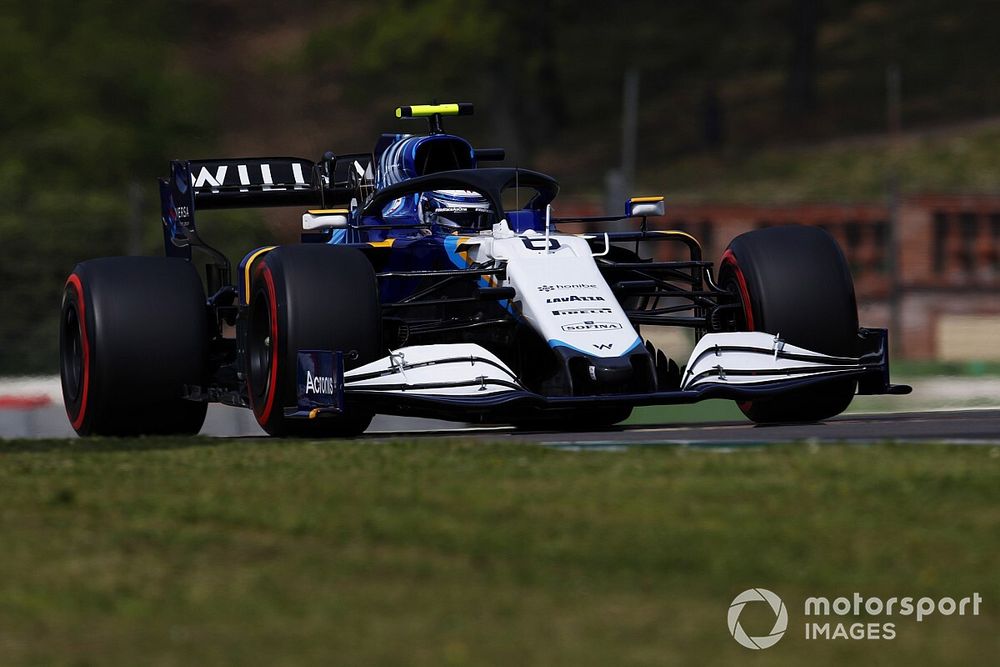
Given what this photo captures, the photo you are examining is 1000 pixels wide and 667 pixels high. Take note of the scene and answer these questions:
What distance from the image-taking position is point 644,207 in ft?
41.2

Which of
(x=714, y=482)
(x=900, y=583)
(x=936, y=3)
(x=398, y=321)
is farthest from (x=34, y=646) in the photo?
(x=936, y=3)

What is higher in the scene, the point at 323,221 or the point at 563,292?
the point at 323,221

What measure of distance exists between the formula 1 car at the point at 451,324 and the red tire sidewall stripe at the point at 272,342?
0.06ft

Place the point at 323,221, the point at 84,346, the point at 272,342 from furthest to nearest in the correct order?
the point at 323,221 → the point at 84,346 → the point at 272,342

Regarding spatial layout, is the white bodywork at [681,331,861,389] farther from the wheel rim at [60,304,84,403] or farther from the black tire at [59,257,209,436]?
the wheel rim at [60,304,84,403]

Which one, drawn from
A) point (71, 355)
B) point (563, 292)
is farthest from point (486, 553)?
point (71, 355)

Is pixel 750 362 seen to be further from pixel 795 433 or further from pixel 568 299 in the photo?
pixel 568 299

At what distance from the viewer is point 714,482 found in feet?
24.9

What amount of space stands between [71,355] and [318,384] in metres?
2.78

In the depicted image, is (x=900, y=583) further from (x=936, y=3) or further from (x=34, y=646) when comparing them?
(x=936, y=3)

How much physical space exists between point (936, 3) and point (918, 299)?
1171 inches

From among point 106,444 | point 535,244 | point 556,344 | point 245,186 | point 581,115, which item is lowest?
point 106,444

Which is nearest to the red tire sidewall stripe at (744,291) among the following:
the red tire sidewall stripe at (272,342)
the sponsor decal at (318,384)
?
the sponsor decal at (318,384)

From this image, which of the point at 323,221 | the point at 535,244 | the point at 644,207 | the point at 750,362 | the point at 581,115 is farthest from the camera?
the point at 581,115
